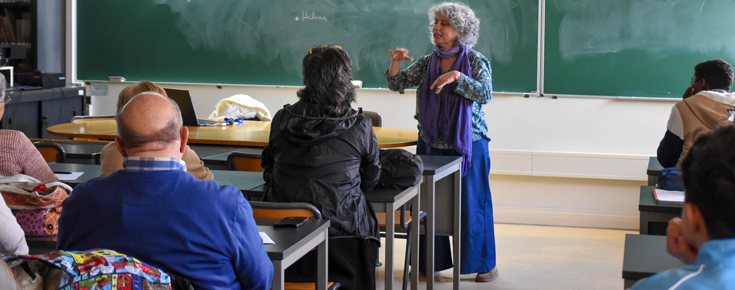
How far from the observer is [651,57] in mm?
4785

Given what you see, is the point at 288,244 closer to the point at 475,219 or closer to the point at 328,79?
the point at 328,79

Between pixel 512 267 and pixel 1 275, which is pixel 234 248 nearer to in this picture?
pixel 1 275

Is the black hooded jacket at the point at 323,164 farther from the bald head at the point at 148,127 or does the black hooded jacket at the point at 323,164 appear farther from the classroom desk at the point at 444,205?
the bald head at the point at 148,127

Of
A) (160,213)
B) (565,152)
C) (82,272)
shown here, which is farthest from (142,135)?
(565,152)

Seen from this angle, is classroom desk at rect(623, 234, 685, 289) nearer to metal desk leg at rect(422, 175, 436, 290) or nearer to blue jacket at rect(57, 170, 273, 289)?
blue jacket at rect(57, 170, 273, 289)

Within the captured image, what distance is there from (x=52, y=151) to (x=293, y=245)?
7.87 feet

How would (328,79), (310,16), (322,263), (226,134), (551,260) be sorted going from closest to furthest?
(322,263) < (328,79) < (226,134) < (551,260) < (310,16)

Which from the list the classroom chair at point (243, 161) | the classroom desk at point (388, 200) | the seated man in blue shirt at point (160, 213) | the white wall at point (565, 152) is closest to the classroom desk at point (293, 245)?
the seated man in blue shirt at point (160, 213)

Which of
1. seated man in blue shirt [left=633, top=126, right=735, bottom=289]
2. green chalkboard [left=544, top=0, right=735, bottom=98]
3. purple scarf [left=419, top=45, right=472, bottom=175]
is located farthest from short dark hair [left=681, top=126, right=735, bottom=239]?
green chalkboard [left=544, top=0, right=735, bottom=98]

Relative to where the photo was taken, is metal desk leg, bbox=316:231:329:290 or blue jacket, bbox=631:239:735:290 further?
metal desk leg, bbox=316:231:329:290

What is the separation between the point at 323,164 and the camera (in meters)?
2.37

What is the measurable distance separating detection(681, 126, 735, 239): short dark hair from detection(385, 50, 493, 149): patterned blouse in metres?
2.39

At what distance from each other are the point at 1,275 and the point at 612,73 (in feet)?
14.9

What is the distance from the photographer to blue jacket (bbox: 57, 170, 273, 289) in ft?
4.70
